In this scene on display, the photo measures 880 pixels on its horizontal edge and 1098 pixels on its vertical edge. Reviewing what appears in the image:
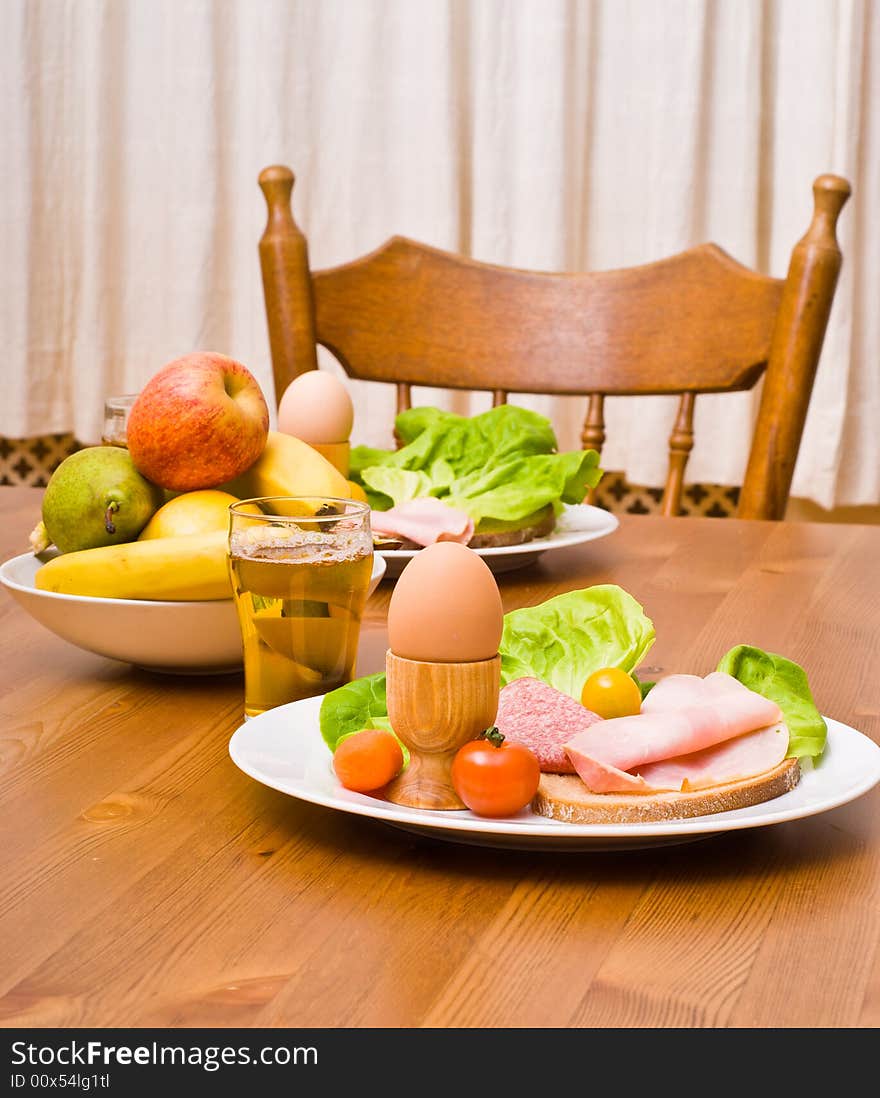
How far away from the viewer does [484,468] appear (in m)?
1.33

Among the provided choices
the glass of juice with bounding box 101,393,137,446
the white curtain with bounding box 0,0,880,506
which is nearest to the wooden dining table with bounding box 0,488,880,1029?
the glass of juice with bounding box 101,393,137,446

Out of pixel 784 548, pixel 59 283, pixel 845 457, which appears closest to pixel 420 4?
pixel 59 283

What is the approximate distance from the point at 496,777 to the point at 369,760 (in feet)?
0.21

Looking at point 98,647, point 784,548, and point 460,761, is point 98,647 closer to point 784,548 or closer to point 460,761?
point 460,761

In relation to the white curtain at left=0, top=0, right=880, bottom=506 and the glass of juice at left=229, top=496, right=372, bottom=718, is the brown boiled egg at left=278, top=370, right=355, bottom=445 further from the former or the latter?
the white curtain at left=0, top=0, right=880, bottom=506

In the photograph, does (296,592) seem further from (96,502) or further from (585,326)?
(585,326)

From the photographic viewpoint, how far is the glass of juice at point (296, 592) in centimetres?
77

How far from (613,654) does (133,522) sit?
0.31 meters

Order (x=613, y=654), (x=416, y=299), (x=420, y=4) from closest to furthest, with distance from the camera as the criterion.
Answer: (x=613, y=654), (x=416, y=299), (x=420, y=4)

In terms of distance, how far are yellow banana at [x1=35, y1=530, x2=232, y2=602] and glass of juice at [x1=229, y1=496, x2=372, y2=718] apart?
1.4 inches

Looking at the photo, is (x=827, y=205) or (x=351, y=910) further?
(x=827, y=205)

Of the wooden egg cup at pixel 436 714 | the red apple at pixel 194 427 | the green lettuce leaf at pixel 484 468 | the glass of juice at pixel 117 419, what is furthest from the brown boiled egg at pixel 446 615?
the green lettuce leaf at pixel 484 468

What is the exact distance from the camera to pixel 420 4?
2490mm

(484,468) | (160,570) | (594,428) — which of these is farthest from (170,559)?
(594,428)
